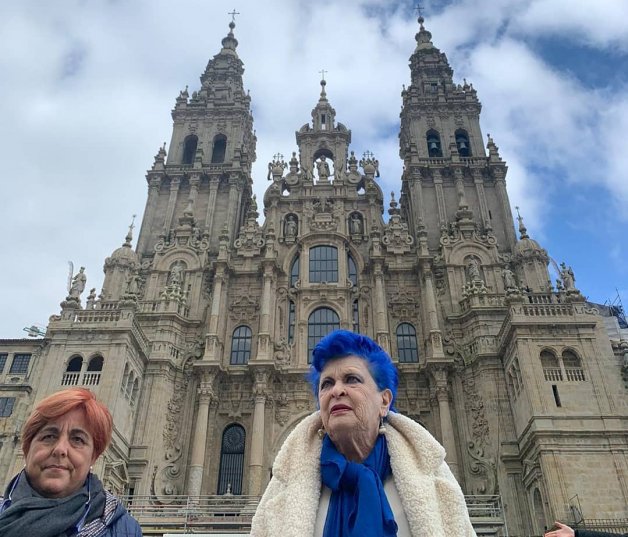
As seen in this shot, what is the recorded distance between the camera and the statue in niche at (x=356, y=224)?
2981cm

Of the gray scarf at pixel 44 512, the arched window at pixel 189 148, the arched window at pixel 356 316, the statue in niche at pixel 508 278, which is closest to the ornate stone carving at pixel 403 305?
the arched window at pixel 356 316

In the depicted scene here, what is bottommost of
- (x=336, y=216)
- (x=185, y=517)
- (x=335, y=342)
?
(x=335, y=342)

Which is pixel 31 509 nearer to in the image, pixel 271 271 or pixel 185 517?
pixel 185 517

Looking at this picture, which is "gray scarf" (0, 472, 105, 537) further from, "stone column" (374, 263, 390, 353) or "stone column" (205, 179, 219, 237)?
"stone column" (205, 179, 219, 237)

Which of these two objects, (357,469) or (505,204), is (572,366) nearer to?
(505,204)

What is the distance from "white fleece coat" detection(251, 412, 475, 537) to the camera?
3.04 m

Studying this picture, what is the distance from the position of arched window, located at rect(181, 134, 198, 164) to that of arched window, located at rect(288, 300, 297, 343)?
1310cm

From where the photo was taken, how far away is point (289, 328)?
1067 inches

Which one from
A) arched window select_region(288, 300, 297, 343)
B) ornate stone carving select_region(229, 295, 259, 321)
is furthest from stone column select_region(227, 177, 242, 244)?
arched window select_region(288, 300, 297, 343)

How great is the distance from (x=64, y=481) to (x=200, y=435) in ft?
67.2

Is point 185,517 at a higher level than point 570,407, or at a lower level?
lower

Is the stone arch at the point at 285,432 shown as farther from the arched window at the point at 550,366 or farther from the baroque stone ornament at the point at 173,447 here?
the arched window at the point at 550,366

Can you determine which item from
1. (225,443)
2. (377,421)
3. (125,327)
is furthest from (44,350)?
(377,421)

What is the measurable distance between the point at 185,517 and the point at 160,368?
6925mm
